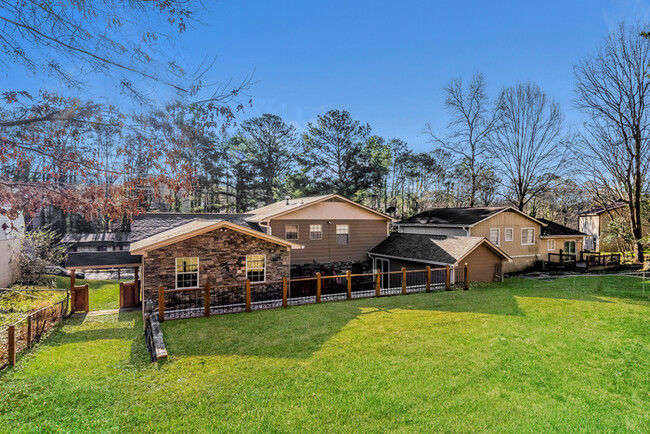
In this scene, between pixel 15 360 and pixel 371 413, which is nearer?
pixel 371 413

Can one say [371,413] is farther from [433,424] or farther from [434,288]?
[434,288]

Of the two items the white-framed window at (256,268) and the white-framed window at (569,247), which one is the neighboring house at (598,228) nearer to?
the white-framed window at (569,247)

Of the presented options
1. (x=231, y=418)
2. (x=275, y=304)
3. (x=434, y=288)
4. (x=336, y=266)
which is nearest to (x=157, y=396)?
(x=231, y=418)

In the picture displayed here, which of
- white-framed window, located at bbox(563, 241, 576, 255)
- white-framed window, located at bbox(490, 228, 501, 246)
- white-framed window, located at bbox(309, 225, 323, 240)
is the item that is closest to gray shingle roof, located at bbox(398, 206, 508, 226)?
white-framed window, located at bbox(490, 228, 501, 246)

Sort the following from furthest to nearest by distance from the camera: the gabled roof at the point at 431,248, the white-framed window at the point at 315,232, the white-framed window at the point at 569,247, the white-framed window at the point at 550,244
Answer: the white-framed window at the point at 569,247
the white-framed window at the point at 550,244
the white-framed window at the point at 315,232
the gabled roof at the point at 431,248

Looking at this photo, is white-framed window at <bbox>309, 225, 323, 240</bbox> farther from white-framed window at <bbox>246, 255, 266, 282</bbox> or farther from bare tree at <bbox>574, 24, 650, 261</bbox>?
bare tree at <bbox>574, 24, 650, 261</bbox>

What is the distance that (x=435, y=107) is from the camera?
100.0 ft

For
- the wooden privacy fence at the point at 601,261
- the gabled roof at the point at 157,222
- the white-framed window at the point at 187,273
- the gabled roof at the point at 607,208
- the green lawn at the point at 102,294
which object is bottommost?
the green lawn at the point at 102,294

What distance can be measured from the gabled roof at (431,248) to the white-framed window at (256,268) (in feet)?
27.0

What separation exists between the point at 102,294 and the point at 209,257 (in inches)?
334

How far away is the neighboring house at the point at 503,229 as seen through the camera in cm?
2020

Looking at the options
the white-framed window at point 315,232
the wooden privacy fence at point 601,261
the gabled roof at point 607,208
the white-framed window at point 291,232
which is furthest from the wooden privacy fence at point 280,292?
the gabled roof at point 607,208

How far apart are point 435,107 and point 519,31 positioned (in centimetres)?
1463

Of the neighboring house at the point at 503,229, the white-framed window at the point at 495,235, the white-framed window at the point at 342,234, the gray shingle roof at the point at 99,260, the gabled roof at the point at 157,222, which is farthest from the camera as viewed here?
the white-framed window at the point at 495,235
